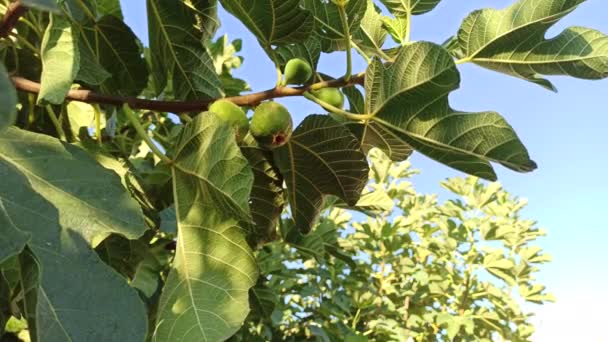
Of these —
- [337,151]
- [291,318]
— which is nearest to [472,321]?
[291,318]

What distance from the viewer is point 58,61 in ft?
2.86

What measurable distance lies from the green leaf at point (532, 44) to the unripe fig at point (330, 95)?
21 cm

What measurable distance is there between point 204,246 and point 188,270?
48 mm

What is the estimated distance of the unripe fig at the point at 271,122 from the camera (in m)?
0.86

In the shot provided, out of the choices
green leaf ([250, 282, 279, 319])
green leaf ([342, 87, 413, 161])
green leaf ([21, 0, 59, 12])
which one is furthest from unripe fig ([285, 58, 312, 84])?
green leaf ([250, 282, 279, 319])

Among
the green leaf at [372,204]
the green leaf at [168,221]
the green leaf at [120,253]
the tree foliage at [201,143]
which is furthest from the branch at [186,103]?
the green leaf at [372,204]

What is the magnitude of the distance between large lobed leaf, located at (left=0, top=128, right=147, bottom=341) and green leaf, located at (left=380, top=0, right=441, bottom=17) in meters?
0.54

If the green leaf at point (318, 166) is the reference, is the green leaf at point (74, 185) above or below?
below

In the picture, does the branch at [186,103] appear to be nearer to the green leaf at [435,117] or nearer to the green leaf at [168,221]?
the green leaf at [435,117]

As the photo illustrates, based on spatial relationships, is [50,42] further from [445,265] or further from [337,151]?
[445,265]

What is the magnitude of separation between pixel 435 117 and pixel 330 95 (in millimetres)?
165

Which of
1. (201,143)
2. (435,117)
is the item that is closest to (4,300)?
(201,143)

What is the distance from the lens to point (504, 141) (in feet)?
2.77

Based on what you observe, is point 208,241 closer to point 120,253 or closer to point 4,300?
point 120,253
